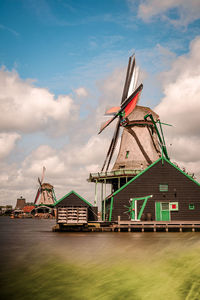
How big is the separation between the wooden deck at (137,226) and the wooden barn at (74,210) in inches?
29.4

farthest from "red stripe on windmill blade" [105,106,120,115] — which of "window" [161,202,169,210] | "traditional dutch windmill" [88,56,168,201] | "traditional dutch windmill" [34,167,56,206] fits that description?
"traditional dutch windmill" [34,167,56,206]

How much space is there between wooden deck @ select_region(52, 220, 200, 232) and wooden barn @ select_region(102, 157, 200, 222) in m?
1.02

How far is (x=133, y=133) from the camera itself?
38125 millimetres

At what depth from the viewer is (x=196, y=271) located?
1158 cm

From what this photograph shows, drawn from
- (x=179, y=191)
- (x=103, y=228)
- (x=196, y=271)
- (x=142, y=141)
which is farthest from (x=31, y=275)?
(x=142, y=141)

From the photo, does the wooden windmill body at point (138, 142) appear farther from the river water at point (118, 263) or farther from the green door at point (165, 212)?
the river water at point (118, 263)

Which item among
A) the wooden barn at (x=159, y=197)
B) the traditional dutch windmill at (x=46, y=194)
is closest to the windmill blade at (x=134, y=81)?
the wooden barn at (x=159, y=197)

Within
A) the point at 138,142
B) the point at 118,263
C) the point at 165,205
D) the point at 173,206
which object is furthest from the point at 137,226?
the point at 118,263

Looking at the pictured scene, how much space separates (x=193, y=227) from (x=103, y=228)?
860 centimetres

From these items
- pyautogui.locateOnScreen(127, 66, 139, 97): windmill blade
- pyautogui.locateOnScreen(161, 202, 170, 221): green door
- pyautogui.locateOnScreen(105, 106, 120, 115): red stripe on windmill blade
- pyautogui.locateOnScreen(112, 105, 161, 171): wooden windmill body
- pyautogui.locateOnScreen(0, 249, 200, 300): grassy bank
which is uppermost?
pyautogui.locateOnScreen(127, 66, 139, 97): windmill blade

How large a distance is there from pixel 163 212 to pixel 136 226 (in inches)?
147

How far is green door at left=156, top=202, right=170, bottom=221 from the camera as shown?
2930 cm

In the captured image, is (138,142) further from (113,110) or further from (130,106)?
(113,110)

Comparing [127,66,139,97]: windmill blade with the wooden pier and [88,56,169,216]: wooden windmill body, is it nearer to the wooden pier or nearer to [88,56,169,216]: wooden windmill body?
[88,56,169,216]: wooden windmill body
